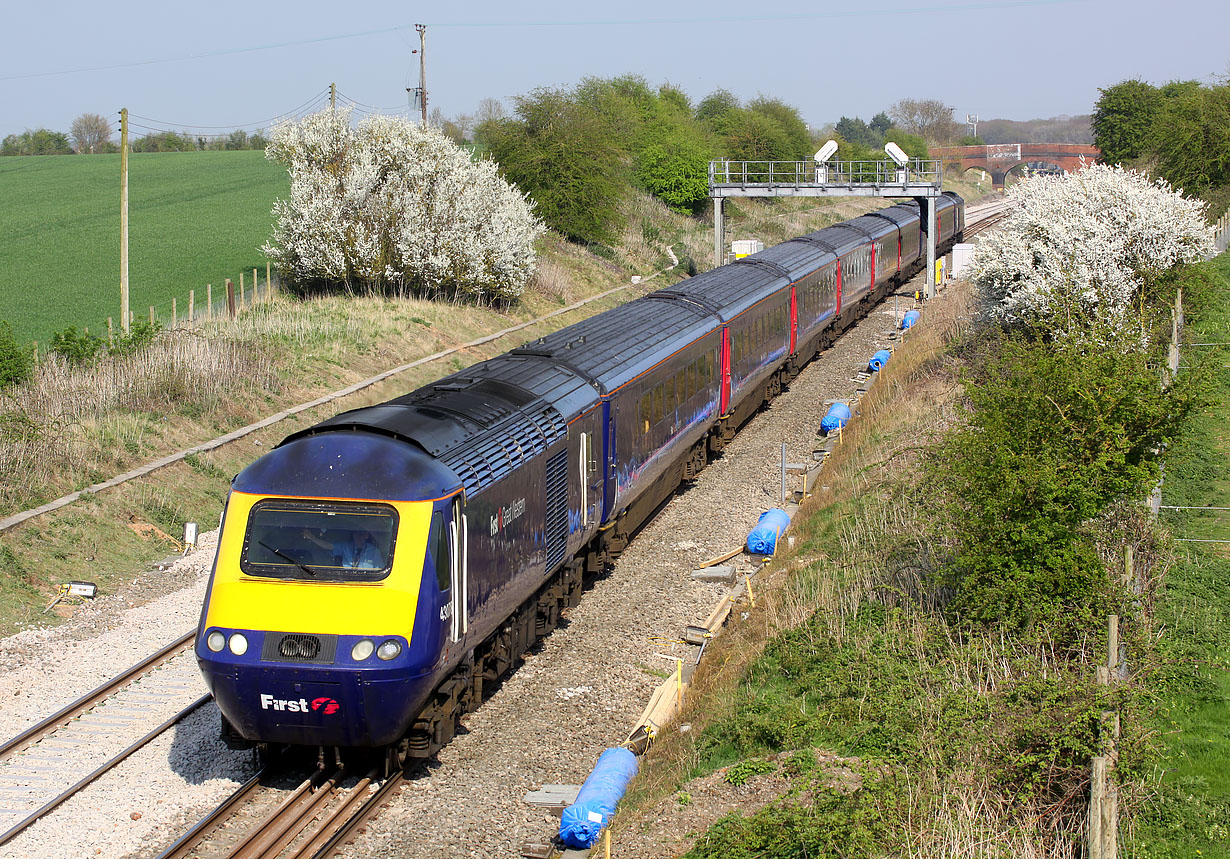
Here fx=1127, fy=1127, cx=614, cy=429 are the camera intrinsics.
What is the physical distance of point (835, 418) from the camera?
2458 cm

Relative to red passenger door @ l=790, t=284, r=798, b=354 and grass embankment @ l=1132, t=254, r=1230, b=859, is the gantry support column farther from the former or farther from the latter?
grass embankment @ l=1132, t=254, r=1230, b=859

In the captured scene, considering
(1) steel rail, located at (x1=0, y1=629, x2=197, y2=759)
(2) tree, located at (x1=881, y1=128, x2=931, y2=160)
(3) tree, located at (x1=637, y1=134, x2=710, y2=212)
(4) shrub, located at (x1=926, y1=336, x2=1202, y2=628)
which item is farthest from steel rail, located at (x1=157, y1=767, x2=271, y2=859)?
(2) tree, located at (x1=881, y1=128, x2=931, y2=160)

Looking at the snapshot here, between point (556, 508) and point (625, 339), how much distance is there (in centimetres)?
529

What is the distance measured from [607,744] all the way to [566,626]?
315 cm

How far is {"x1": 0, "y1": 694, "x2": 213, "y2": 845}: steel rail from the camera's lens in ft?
31.8

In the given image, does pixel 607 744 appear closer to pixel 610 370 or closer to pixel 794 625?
pixel 794 625

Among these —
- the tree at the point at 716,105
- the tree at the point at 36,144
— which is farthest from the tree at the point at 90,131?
the tree at the point at 716,105

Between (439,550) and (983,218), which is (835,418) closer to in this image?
(439,550)

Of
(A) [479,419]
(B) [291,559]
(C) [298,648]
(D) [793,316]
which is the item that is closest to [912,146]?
(D) [793,316]

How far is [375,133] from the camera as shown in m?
35.1

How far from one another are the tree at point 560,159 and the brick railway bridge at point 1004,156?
222ft

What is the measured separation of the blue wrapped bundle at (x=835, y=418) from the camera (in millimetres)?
24469

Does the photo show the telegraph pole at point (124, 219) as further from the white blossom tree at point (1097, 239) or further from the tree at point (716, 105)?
the tree at point (716, 105)

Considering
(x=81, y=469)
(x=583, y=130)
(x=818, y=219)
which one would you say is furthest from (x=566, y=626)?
(x=818, y=219)
